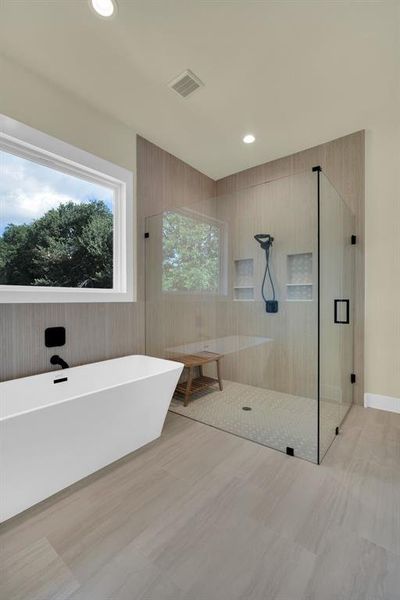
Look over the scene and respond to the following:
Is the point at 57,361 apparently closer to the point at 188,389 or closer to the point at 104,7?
the point at 188,389

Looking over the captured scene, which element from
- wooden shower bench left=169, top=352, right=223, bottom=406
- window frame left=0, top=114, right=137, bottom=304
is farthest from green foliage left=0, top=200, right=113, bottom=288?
wooden shower bench left=169, top=352, right=223, bottom=406

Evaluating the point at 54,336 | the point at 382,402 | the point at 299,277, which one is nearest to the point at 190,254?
the point at 299,277

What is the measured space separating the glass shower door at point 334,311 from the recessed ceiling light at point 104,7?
1.63 meters

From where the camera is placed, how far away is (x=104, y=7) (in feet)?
4.89

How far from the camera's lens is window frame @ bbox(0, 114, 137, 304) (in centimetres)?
191

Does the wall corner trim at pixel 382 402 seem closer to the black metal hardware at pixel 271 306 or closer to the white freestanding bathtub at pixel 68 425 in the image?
the black metal hardware at pixel 271 306

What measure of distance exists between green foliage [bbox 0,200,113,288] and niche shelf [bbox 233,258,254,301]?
1.30 metres

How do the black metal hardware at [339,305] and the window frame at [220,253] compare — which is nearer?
the black metal hardware at [339,305]

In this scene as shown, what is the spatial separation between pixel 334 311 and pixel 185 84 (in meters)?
2.21

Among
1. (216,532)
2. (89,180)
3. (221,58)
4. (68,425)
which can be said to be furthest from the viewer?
(89,180)

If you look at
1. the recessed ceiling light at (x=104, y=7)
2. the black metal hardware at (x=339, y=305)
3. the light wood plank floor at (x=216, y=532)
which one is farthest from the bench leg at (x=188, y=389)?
the recessed ceiling light at (x=104, y=7)

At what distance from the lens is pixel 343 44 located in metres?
1.72

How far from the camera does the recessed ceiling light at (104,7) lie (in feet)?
4.80

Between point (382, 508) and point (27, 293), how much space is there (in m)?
2.61
